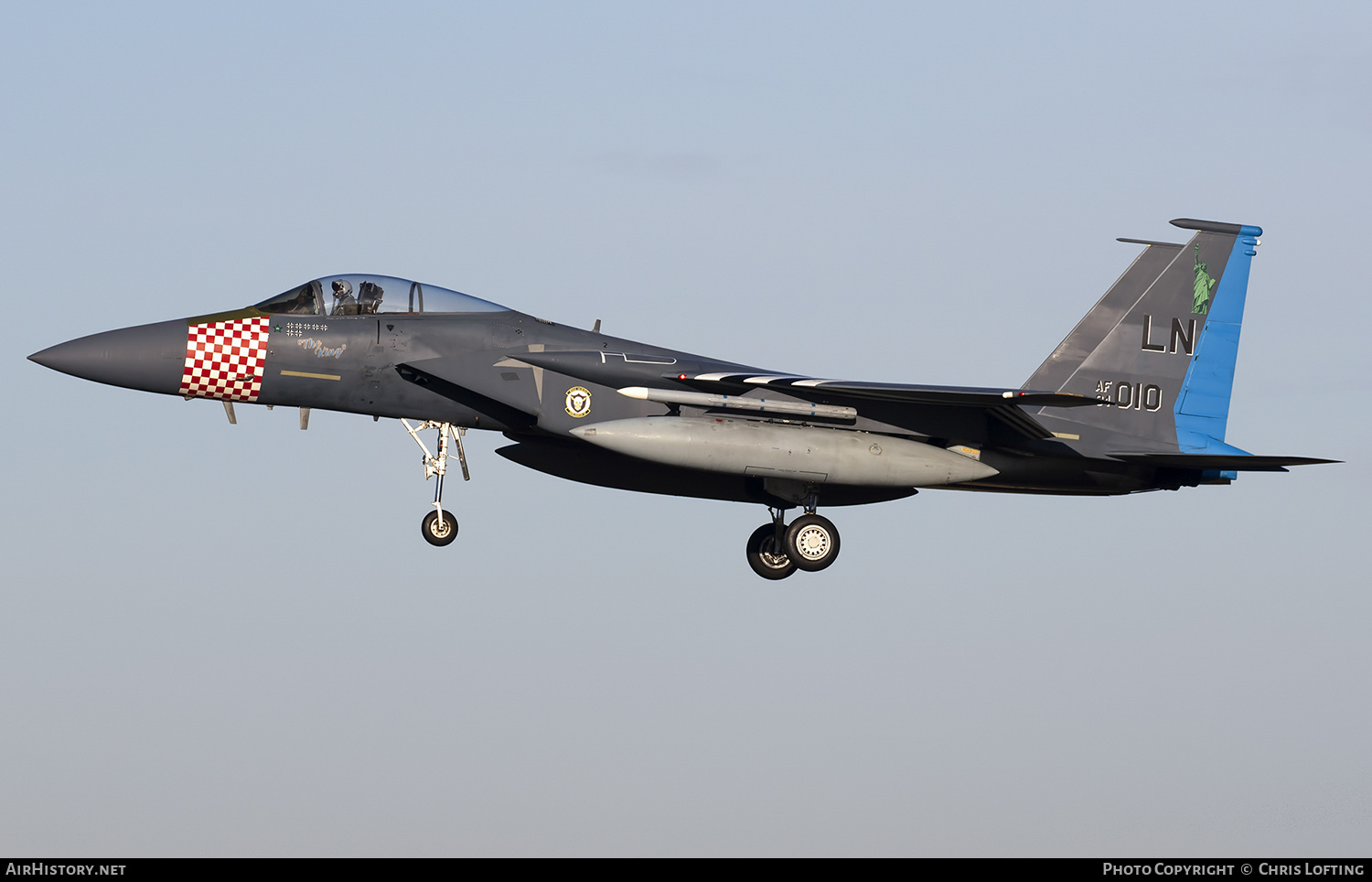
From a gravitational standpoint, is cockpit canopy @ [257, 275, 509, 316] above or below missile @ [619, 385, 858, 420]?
above

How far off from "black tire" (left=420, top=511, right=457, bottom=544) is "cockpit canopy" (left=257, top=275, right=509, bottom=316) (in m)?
2.74

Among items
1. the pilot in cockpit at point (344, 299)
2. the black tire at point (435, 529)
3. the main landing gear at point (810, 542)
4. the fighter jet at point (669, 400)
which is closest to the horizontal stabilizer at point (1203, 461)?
the fighter jet at point (669, 400)

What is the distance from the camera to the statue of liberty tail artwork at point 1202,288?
24.5m

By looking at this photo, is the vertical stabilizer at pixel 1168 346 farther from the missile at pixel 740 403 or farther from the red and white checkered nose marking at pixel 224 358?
the red and white checkered nose marking at pixel 224 358

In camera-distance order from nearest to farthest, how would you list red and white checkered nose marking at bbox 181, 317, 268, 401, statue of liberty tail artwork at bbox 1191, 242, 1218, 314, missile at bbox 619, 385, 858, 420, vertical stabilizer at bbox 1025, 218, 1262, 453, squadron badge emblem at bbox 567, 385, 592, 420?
red and white checkered nose marking at bbox 181, 317, 268, 401 < missile at bbox 619, 385, 858, 420 < squadron badge emblem at bbox 567, 385, 592, 420 < vertical stabilizer at bbox 1025, 218, 1262, 453 < statue of liberty tail artwork at bbox 1191, 242, 1218, 314

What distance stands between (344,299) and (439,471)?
2.58 m

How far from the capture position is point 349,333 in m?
22.1

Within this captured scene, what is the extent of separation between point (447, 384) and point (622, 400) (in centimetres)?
232

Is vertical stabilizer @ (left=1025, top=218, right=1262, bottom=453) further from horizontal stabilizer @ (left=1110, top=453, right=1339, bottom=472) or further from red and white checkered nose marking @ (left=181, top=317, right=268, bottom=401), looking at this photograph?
red and white checkered nose marking @ (left=181, top=317, right=268, bottom=401)

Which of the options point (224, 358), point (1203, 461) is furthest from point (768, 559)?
point (224, 358)

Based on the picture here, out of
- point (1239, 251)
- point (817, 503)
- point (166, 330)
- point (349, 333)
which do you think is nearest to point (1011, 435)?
point (817, 503)

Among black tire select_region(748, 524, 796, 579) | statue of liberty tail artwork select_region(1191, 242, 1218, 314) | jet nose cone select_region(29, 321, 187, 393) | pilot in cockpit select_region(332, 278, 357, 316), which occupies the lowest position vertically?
black tire select_region(748, 524, 796, 579)

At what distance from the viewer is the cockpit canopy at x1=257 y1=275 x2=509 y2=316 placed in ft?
72.7

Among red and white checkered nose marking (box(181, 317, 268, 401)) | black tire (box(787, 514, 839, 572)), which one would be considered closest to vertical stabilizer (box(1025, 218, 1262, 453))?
black tire (box(787, 514, 839, 572))
